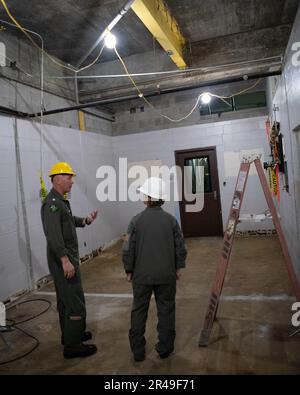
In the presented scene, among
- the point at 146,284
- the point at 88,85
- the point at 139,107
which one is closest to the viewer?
the point at 146,284

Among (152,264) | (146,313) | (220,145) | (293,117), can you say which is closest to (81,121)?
(220,145)

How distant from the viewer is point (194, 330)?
2754 millimetres

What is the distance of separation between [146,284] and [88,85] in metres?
4.77

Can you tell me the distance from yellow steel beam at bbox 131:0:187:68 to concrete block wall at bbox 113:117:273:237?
1738 mm

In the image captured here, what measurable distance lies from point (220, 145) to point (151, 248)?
14.9 ft

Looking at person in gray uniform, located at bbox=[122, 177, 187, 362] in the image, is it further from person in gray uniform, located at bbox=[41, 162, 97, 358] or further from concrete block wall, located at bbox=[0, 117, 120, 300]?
concrete block wall, located at bbox=[0, 117, 120, 300]

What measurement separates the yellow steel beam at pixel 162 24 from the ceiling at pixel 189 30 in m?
0.14

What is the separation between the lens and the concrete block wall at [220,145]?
613 cm

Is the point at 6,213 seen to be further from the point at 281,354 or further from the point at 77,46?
the point at 281,354

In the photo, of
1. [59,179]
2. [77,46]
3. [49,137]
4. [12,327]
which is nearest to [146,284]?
[59,179]

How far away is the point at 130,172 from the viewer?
6.91 metres

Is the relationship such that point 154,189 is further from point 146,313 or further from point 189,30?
point 189,30
